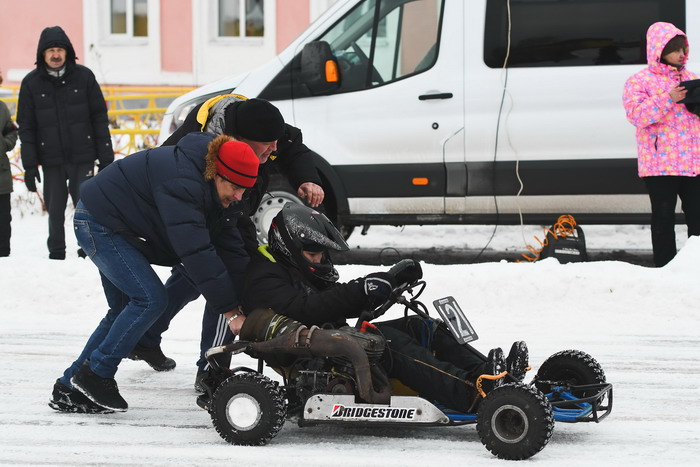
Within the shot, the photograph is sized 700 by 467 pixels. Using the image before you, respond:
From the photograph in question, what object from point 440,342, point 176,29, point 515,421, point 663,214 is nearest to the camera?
point 515,421

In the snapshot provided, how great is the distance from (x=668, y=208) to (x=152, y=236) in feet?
14.9

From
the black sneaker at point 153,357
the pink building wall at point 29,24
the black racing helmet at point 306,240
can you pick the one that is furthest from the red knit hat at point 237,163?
the pink building wall at point 29,24

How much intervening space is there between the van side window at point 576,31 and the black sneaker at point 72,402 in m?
4.89

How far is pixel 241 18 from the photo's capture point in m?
20.6

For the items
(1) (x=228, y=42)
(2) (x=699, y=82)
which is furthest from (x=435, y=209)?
(1) (x=228, y=42)

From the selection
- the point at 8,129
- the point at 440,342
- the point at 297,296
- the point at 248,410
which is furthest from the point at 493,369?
the point at 8,129

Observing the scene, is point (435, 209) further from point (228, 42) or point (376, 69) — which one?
point (228, 42)

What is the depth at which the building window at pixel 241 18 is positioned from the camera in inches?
808

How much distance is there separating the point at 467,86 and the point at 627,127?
Answer: 1293 millimetres

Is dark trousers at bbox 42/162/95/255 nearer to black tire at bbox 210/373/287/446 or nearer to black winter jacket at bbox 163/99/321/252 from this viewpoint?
black winter jacket at bbox 163/99/321/252

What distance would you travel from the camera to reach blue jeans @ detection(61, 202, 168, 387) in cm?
551

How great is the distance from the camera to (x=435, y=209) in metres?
9.70

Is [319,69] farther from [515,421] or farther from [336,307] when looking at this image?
[515,421]

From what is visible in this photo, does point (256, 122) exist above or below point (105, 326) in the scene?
above
